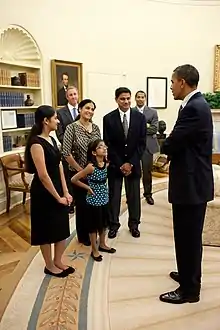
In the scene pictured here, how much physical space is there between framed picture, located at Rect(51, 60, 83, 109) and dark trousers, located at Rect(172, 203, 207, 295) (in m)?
3.51

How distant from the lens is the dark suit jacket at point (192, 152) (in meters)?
2.16

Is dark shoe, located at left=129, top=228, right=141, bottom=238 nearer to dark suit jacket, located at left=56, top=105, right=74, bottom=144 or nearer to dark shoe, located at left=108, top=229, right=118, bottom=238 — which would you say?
dark shoe, located at left=108, top=229, right=118, bottom=238

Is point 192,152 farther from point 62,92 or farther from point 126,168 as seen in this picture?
point 62,92

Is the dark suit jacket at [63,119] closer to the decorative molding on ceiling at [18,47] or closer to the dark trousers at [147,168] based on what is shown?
the dark trousers at [147,168]

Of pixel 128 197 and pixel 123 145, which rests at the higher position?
pixel 123 145

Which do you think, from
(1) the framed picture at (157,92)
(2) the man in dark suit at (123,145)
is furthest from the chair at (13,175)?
(1) the framed picture at (157,92)

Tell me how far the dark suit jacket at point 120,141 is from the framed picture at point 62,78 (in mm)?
2202

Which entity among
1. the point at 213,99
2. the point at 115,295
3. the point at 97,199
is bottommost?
the point at 115,295

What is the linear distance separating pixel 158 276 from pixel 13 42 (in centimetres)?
380

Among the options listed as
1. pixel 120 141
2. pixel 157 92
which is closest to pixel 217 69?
pixel 157 92

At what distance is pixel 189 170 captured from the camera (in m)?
2.22

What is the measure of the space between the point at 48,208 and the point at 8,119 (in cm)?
251

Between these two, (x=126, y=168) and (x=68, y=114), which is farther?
(x=68, y=114)

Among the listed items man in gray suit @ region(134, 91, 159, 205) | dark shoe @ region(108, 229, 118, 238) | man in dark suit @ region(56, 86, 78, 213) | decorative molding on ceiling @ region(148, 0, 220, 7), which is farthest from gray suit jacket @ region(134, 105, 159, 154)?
decorative molding on ceiling @ region(148, 0, 220, 7)
